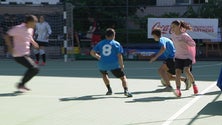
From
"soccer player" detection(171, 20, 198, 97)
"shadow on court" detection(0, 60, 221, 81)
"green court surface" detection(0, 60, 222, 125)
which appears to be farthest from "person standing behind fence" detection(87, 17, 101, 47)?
"soccer player" detection(171, 20, 198, 97)

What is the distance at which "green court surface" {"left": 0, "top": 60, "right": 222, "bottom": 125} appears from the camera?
8.28 meters

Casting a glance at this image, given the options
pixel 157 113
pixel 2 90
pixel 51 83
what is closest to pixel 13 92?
pixel 2 90

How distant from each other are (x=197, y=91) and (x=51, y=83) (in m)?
4.37

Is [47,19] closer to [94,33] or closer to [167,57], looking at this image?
[94,33]

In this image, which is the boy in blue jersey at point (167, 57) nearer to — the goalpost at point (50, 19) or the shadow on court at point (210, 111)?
the shadow on court at point (210, 111)

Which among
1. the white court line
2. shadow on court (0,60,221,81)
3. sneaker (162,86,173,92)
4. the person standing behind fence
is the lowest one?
shadow on court (0,60,221,81)

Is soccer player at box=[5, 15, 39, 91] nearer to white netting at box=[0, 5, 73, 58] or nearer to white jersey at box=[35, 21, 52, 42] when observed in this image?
white jersey at box=[35, 21, 52, 42]

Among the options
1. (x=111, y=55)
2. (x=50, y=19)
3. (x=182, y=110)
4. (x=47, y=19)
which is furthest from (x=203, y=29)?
(x=182, y=110)

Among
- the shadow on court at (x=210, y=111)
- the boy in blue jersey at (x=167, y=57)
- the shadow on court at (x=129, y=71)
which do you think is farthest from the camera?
the shadow on court at (x=129, y=71)

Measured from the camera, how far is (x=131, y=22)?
27.2 m

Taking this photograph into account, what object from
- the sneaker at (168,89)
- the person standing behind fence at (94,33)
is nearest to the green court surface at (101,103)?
the sneaker at (168,89)

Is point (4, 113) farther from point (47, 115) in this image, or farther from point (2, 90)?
point (2, 90)

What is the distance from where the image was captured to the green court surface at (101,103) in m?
8.28

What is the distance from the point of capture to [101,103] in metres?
10.1
